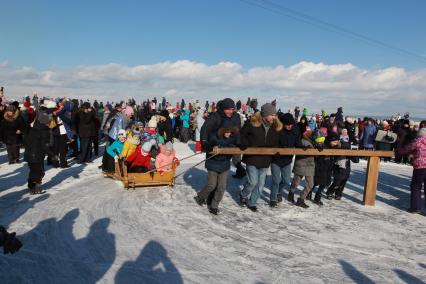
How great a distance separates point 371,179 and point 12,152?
908 centimetres

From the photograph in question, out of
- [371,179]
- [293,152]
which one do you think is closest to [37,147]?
[293,152]

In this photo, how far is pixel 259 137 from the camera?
624 cm

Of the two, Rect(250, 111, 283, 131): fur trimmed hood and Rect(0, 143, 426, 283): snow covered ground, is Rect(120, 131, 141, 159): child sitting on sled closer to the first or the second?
Rect(0, 143, 426, 283): snow covered ground

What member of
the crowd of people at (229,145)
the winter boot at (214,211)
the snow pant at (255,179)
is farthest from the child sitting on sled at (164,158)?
the snow pant at (255,179)

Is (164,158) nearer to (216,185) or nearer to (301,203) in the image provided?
(216,185)

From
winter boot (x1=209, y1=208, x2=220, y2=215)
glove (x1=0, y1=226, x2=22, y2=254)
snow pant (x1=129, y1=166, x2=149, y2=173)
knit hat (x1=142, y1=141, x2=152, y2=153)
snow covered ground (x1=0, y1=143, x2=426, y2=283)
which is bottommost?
snow covered ground (x1=0, y1=143, x2=426, y2=283)

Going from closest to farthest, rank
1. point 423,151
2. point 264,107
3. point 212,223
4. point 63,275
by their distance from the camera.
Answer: point 63,275 → point 212,223 → point 264,107 → point 423,151

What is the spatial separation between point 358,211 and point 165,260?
435 cm

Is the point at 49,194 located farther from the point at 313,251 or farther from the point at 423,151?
the point at 423,151

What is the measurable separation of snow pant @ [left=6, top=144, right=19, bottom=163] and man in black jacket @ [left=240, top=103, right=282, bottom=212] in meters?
6.92

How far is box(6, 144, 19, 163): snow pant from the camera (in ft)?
32.4

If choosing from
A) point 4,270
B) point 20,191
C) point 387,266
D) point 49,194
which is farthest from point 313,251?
point 20,191

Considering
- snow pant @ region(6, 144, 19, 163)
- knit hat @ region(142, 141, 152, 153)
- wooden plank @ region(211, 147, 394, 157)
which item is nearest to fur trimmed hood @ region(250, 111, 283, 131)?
wooden plank @ region(211, 147, 394, 157)

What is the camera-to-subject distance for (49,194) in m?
7.03
